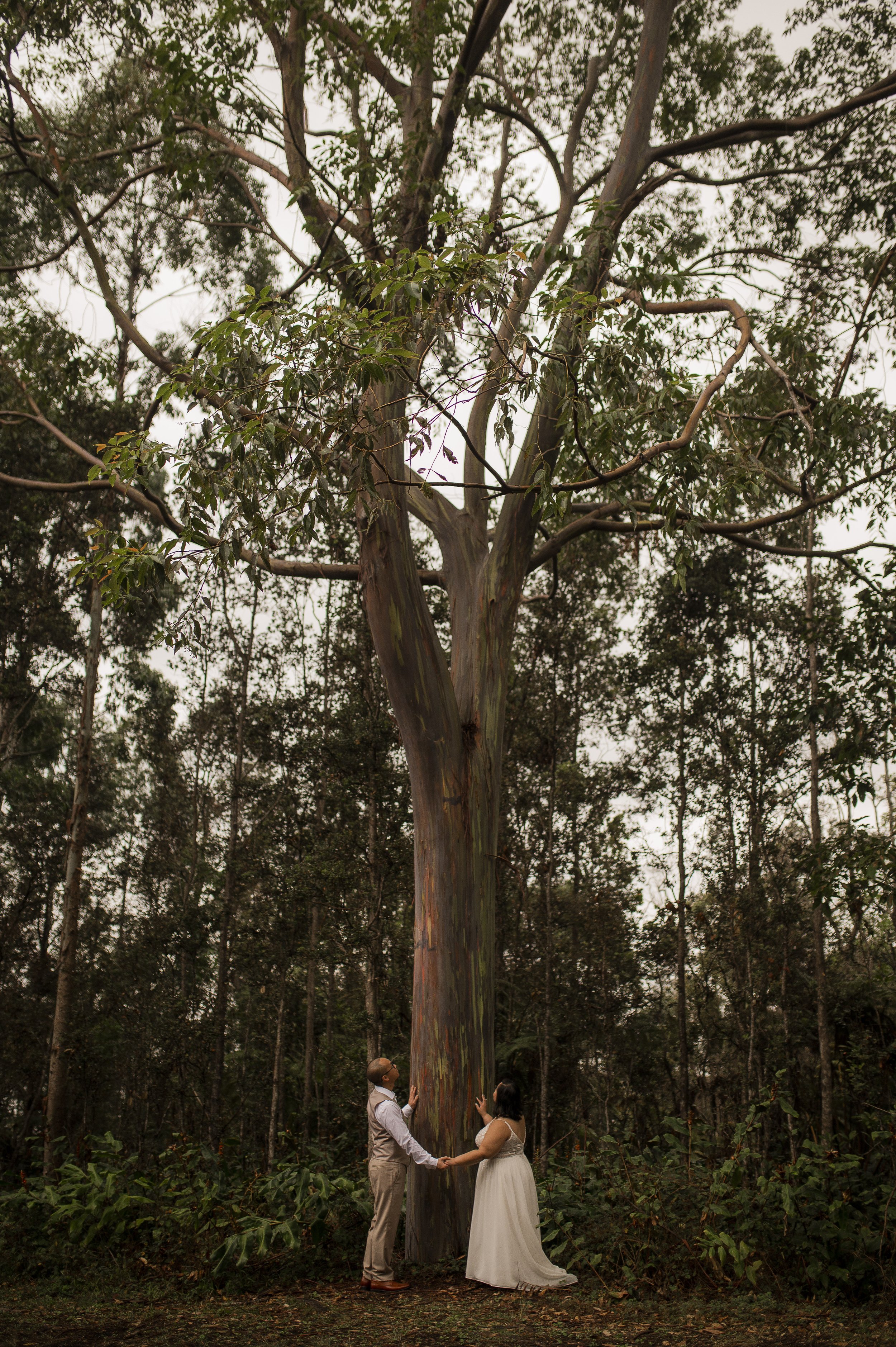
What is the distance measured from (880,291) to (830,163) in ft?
4.54

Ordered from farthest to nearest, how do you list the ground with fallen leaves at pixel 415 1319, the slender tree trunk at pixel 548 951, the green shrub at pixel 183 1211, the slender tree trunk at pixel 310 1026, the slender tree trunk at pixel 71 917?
the slender tree trunk at pixel 310 1026
the slender tree trunk at pixel 548 951
the slender tree trunk at pixel 71 917
the green shrub at pixel 183 1211
the ground with fallen leaves at pixel 415 1319

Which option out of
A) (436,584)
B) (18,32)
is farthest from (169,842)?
(18,32)

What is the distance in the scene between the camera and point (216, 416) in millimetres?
4719

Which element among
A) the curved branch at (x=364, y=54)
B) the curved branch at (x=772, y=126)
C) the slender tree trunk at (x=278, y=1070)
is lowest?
the slender tree trunk at (x=278, y=1070)

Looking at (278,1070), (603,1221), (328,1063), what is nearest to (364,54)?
(603,1221)

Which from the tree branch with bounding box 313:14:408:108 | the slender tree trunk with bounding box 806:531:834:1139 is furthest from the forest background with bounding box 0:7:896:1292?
the tree branch with bounding box 313:14:408:108

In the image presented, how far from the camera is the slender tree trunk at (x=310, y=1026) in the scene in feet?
46.1

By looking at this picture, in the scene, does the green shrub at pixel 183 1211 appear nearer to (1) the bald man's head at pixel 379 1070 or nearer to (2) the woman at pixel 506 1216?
(1) the bald man's head at pixel 379 1070

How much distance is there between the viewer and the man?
5402 millimetres

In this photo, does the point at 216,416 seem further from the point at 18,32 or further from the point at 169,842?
the point at 169,842

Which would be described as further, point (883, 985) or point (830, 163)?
point (883, 985)

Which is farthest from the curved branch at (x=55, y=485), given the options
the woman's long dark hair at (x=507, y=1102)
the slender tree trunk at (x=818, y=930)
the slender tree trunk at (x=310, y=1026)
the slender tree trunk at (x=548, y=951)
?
the slender tree trunk at (x=548, y=951)

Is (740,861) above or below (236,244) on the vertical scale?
below

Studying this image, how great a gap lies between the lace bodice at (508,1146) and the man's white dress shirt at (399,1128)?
316mm
